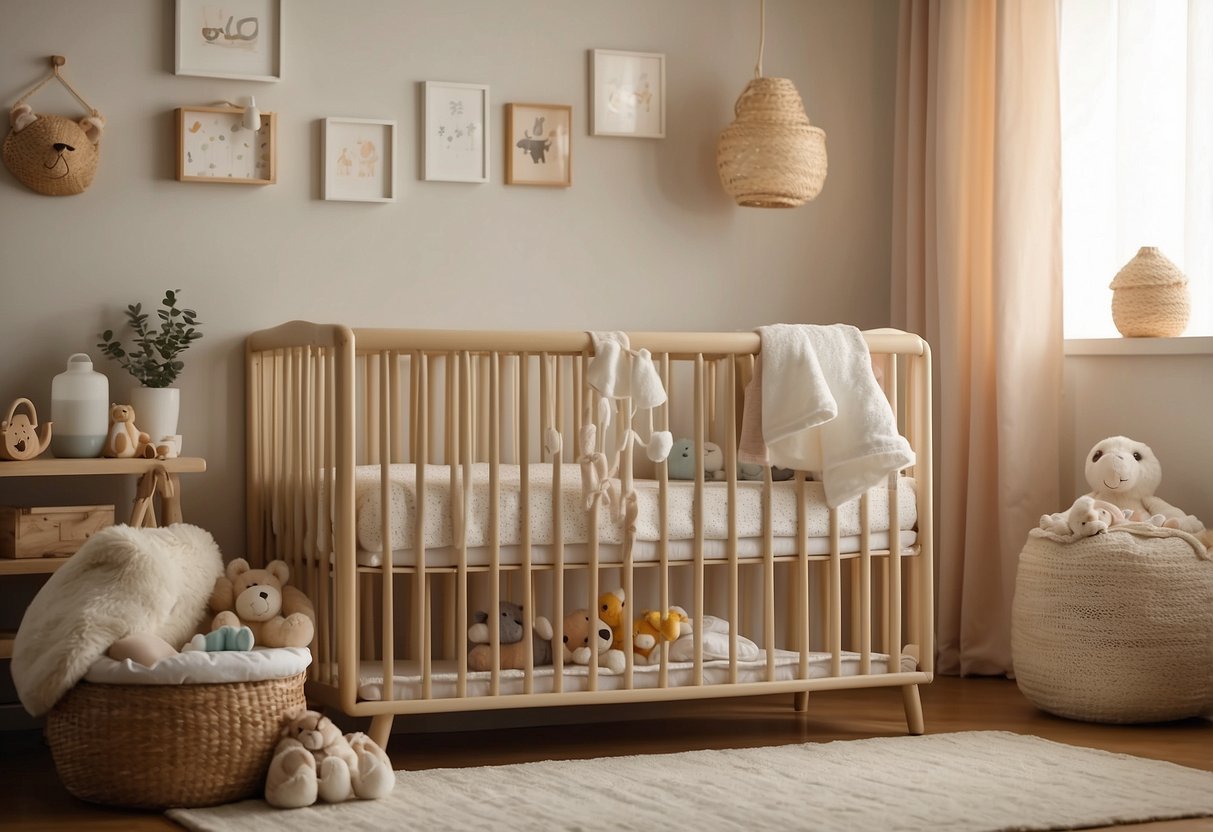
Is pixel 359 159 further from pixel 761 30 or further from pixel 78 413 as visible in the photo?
pixel 761 30

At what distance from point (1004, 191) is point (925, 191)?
0.25 metres

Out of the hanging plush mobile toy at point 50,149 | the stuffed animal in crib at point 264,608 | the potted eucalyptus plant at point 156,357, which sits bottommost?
the stuffed animal in crib at point 264,608

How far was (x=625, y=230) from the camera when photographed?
363 cm

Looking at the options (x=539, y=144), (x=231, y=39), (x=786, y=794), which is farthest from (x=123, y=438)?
(x=786, y=794)

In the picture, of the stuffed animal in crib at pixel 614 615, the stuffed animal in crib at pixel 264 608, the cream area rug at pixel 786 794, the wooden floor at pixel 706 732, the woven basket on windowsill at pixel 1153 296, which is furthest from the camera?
the woven basket on windowsill at pixel 1153 296

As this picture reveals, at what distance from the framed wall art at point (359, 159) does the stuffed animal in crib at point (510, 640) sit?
3.33 feet

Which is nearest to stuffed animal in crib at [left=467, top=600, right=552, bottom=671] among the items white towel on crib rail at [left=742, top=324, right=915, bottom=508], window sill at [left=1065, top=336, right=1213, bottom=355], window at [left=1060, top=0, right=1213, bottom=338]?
white towel on crib rail at [left=742, top=324, right=915, bottom=508]

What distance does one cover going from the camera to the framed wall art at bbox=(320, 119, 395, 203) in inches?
131

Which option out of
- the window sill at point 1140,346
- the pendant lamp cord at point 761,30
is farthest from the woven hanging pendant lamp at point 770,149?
the window sill at point 1140,346

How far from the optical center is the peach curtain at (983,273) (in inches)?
142

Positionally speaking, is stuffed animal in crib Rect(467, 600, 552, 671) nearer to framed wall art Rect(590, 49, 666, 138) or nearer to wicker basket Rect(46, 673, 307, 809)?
wicker basket Rect(46, 673, 307, 809)

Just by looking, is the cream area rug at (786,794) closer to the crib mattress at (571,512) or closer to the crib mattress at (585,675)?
the crib mattress at (585,675)

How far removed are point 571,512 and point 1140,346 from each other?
148 cm

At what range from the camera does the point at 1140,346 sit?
345 cm
